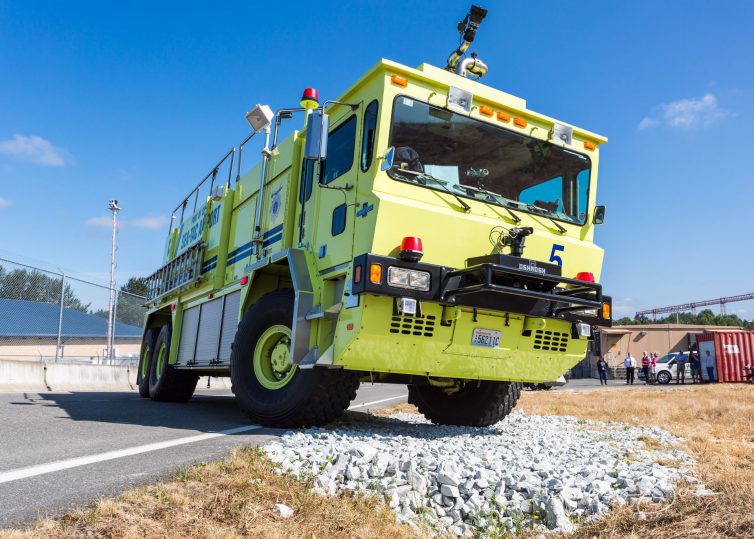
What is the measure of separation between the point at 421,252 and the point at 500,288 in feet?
2.38

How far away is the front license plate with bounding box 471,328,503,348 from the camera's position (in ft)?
18.3

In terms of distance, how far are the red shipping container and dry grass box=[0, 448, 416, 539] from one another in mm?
28257

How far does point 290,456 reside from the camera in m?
3.89

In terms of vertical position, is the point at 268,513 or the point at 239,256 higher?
the point at 239,256

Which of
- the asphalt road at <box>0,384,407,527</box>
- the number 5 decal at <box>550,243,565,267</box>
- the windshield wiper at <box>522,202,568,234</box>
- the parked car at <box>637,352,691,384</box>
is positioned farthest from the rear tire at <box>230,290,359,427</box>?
the parked car at <box>637,352,691,384</box>

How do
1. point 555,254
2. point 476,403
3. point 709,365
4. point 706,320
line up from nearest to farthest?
point 555,254
point 476,403
point 709,365
point 706,320

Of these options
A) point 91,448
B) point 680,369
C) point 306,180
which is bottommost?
point 91,448

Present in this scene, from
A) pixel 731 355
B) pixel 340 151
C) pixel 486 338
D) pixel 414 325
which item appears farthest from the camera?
pixel 731 355

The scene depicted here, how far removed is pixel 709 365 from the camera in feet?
89.9

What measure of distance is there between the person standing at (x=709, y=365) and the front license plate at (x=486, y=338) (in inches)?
1016

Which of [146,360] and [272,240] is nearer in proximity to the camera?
[272,240]

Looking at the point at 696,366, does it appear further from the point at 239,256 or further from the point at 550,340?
the point at 239,256

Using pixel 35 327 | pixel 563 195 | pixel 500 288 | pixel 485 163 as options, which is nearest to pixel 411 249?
pixel 500 288

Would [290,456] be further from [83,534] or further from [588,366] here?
[588,366]
